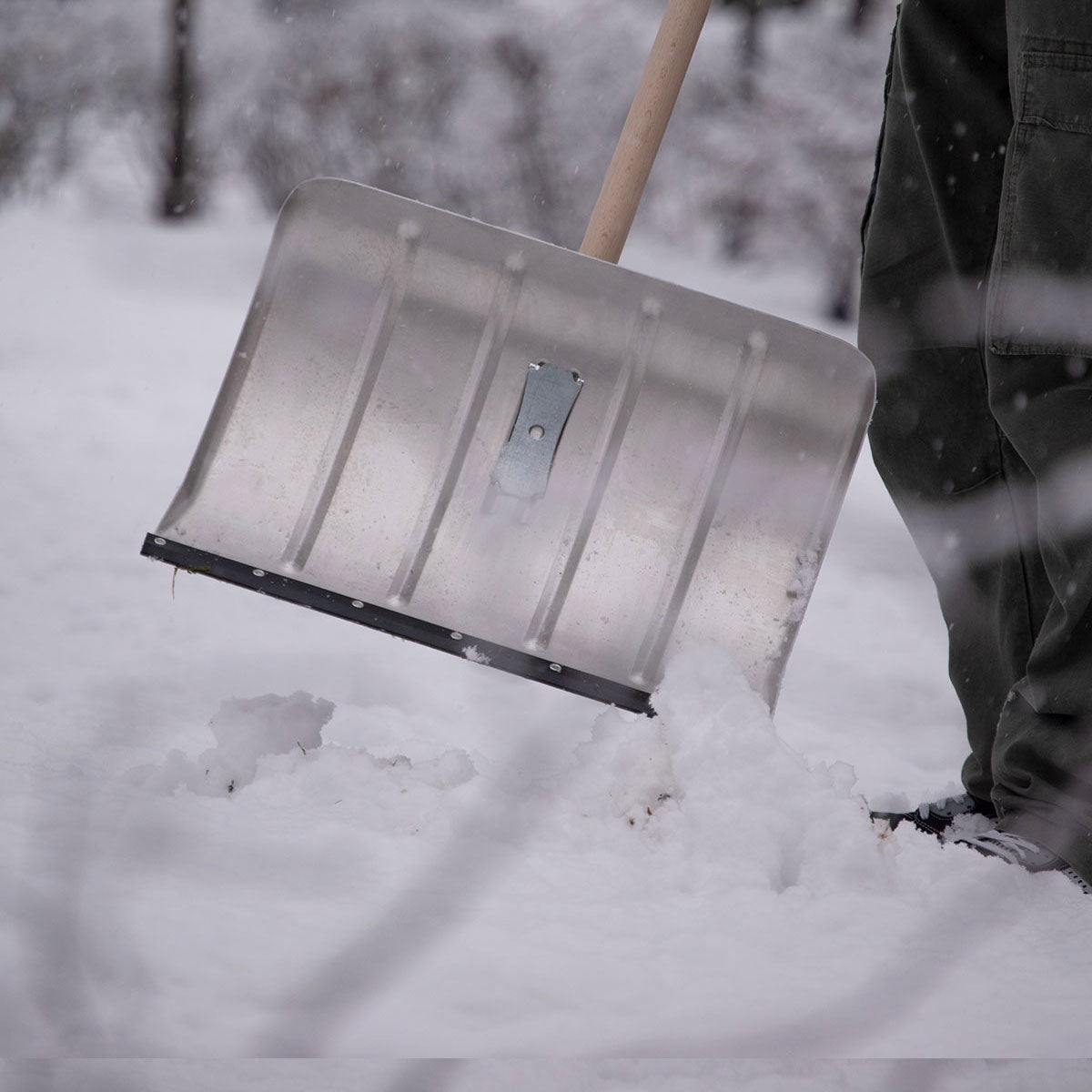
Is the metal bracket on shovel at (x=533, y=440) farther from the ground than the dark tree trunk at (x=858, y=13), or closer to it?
closer to it

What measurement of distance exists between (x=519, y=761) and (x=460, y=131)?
3.51 metres

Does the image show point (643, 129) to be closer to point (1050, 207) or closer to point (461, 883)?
point (1050, 207)

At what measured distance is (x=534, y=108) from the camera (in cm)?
438

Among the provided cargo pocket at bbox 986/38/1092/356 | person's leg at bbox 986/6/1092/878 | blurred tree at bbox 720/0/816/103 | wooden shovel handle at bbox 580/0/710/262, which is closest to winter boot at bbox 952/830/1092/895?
person's leg at bbox 986/6/1092/878

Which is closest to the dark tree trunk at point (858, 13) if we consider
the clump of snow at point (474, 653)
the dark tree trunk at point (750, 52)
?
the dark tree trunk at point (750, 52)

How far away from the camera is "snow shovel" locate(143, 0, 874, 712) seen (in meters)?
1.35

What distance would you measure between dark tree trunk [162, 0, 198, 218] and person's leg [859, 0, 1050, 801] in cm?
326

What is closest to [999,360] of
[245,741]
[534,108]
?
[245,741]

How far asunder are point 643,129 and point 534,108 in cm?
307

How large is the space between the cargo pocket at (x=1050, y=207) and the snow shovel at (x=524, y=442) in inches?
8.3

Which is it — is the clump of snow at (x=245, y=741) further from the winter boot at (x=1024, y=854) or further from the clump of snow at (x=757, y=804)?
the winter boot at (x=1024, y=854)

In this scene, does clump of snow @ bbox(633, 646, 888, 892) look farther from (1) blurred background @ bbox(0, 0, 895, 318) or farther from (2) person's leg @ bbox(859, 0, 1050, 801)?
(1) blurred background @ bbox(0, 0, 895, 318)

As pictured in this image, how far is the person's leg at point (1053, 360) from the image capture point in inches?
47.6

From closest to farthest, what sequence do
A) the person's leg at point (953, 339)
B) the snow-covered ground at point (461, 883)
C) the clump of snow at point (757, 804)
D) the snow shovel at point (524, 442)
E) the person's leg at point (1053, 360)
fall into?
the snow-covered ground at point (461, 883)
the clump of snow at point (757, 804)
the person's leg at point (1053, 360)
the snow shovel at point (524, 442)
the person's leg at point (953, 339)
